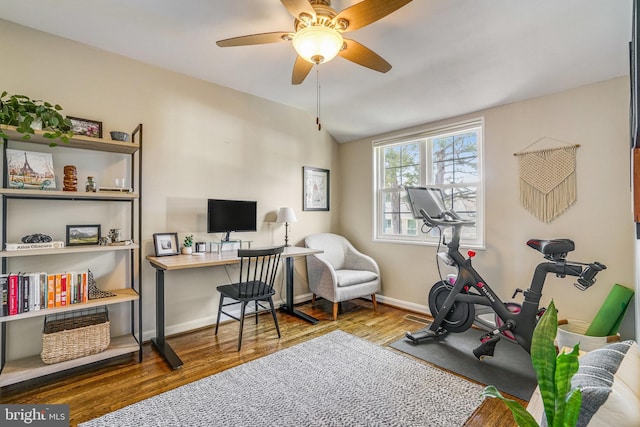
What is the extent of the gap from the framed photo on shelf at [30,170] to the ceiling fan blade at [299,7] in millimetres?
2042

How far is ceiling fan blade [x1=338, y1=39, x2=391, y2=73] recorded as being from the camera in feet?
6.29

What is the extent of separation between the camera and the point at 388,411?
1.85 meters

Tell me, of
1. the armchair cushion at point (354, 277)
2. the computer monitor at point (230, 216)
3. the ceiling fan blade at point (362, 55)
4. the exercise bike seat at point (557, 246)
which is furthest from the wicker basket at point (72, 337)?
the exercise bike seat at point (557, 246)

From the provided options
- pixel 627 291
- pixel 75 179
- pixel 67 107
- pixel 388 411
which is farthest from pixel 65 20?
pixel 627 291

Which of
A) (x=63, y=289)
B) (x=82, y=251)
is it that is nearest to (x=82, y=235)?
(x=82, y=251)

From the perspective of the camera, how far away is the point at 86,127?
251 centimetres

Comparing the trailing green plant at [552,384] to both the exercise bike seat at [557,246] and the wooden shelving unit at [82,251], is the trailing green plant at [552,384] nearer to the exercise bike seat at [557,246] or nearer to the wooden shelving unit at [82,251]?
the exercise bike seat at [557,246]

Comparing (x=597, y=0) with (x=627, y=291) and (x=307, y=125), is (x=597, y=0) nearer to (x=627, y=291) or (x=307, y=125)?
(x=627, y=291)

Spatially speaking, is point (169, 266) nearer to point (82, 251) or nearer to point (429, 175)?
point (82, 251)

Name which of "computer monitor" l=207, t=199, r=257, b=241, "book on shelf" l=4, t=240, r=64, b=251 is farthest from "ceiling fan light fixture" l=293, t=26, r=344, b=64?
"book on shelf" l=4, t=240, r=64, b=251

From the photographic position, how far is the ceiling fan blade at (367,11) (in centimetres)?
154

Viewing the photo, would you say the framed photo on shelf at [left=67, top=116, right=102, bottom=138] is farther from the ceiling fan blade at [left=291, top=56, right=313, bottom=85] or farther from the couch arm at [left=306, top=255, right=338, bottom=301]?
the couch arm at [left=306, top=255, right=338, bottom=301]

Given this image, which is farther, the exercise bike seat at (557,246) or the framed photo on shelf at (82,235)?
the framed photo on shelf at (82,235)

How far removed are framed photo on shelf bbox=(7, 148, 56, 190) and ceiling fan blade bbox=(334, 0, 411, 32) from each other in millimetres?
2259
